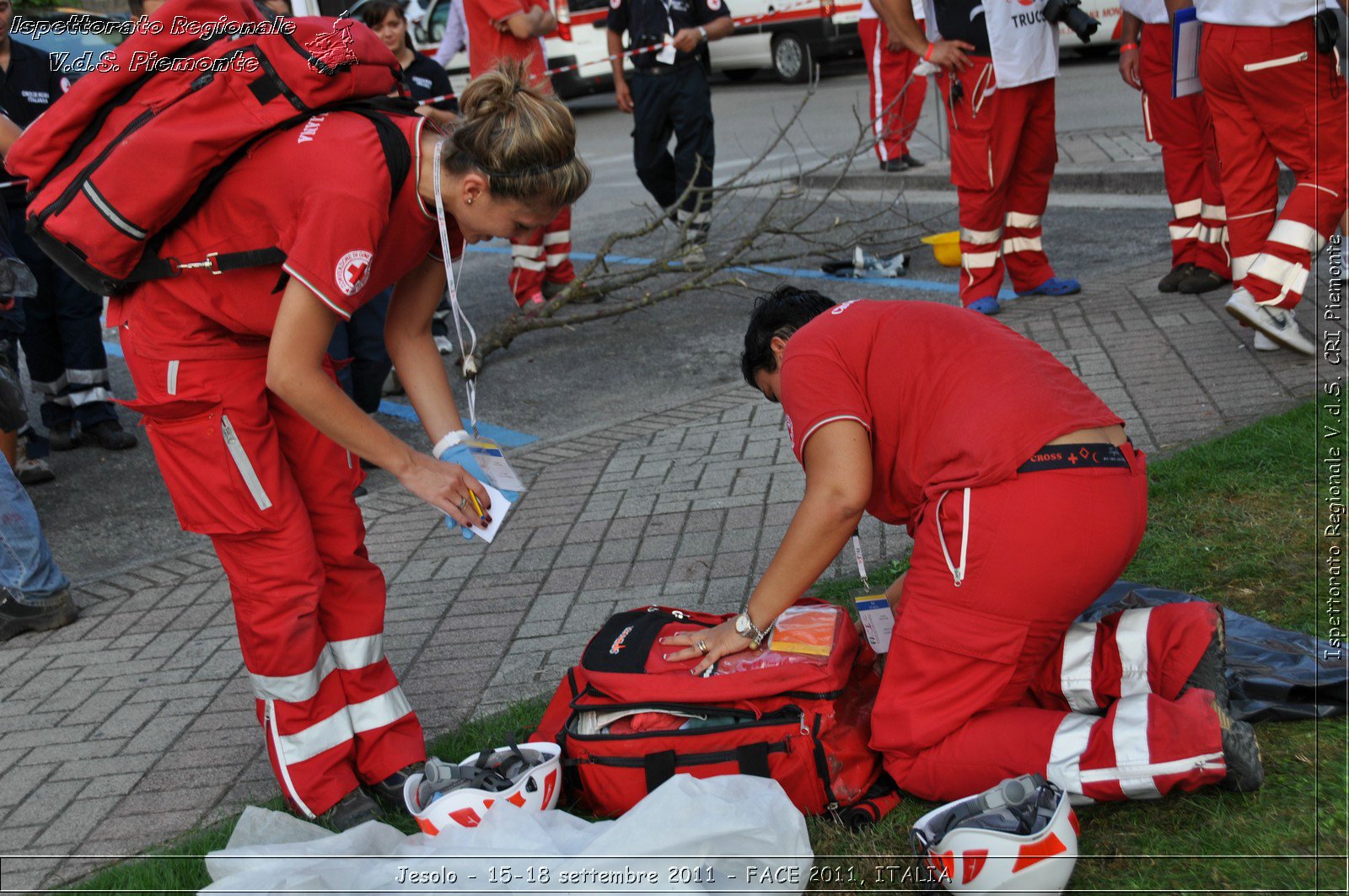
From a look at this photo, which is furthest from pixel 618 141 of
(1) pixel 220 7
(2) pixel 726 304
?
(1) pixel 220 7

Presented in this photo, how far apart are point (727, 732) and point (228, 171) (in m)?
1.61

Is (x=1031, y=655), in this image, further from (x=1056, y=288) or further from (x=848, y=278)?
(x=848, y=278)

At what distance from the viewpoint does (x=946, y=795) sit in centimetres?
272

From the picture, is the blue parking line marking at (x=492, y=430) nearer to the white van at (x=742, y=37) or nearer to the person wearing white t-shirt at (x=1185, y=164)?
the person wearing white t-shirt at (x=1185, y=164)

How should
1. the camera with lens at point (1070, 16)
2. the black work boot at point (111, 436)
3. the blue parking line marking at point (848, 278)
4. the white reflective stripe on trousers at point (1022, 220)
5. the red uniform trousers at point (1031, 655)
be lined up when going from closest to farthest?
the red uniform trousers at point (1031, 655)
the black work boot at point (111, 436)
the camera with lens at point (1070, 16)
the white reflective stripe on trousers at point (1022, 220)
the blue parking line marking at point (848, 278)

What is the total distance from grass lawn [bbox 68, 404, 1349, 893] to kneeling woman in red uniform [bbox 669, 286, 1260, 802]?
4.0 inches

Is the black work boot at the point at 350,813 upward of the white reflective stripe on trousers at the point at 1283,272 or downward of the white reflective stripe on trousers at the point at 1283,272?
downward

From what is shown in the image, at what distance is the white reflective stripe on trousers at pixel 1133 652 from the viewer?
2752 millimetres

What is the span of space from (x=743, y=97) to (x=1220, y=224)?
1126 centimetres

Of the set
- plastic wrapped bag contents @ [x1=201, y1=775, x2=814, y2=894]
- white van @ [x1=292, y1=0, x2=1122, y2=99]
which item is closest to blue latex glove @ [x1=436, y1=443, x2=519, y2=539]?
plastic wrapped bag contents @ [x1=201, y1=775, x2=814, y2=894]

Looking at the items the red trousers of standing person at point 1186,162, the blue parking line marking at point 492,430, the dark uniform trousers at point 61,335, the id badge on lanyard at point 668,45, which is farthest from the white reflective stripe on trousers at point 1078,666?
the id badge on lanyard at point 668,45

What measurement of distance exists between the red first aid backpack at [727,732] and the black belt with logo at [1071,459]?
63 cm

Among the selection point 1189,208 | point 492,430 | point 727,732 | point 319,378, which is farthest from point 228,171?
point 1189,208

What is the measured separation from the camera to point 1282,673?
288 centimetres
